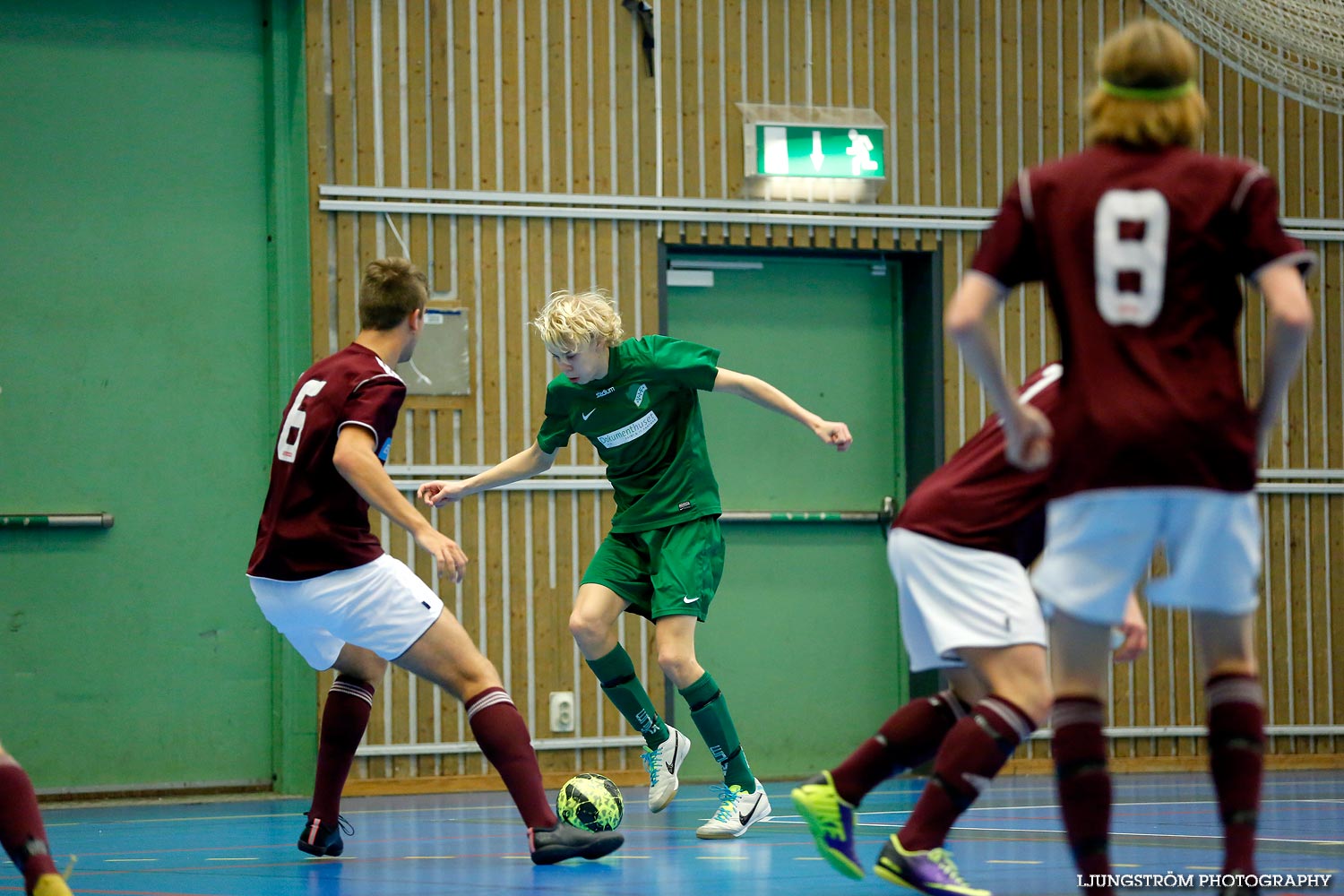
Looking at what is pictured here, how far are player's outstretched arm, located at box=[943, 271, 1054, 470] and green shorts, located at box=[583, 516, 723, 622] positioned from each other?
291 cm

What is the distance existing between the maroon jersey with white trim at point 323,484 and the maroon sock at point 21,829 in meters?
1.40

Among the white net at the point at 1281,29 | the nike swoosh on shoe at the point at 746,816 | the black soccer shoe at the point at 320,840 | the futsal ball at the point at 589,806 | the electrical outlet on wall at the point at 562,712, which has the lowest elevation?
the electrical outlet on wall at the point at 562,712

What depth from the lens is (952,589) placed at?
140 inches

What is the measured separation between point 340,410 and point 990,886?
94.8 inches

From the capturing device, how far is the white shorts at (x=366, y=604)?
458 cm

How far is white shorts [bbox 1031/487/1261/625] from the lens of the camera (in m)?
2.74

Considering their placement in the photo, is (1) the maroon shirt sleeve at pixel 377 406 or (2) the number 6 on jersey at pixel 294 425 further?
(2) the number 6 on jersey at pixel 294 425

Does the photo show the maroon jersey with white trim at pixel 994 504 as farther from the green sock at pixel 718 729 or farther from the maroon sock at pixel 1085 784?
the green sock at pixel 718 729

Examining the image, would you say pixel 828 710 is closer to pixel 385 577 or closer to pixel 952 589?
pixel 385 577

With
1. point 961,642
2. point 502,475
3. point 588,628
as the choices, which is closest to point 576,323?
point 502,475

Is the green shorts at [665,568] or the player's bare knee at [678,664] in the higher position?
the green shorts at [665,568]

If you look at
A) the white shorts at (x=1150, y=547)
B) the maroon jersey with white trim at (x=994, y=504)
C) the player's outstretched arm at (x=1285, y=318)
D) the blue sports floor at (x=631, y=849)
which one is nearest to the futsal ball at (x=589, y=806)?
the blue sports floor at (x=631, y=849)

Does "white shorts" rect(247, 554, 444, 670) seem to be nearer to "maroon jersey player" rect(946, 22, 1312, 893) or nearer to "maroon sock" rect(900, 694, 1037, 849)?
"maroon sock" rect(900, 694, 1037, 849)

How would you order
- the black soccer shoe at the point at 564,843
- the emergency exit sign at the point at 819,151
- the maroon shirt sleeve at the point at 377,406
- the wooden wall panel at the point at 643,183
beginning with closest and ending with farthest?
the black soccer shoe at the point at 564,843 → the maroon shirt sleeve at the point at 377,406 → the wooden wall panel at the point at 643,183 → the emergency exit sign at the point at 819,151
